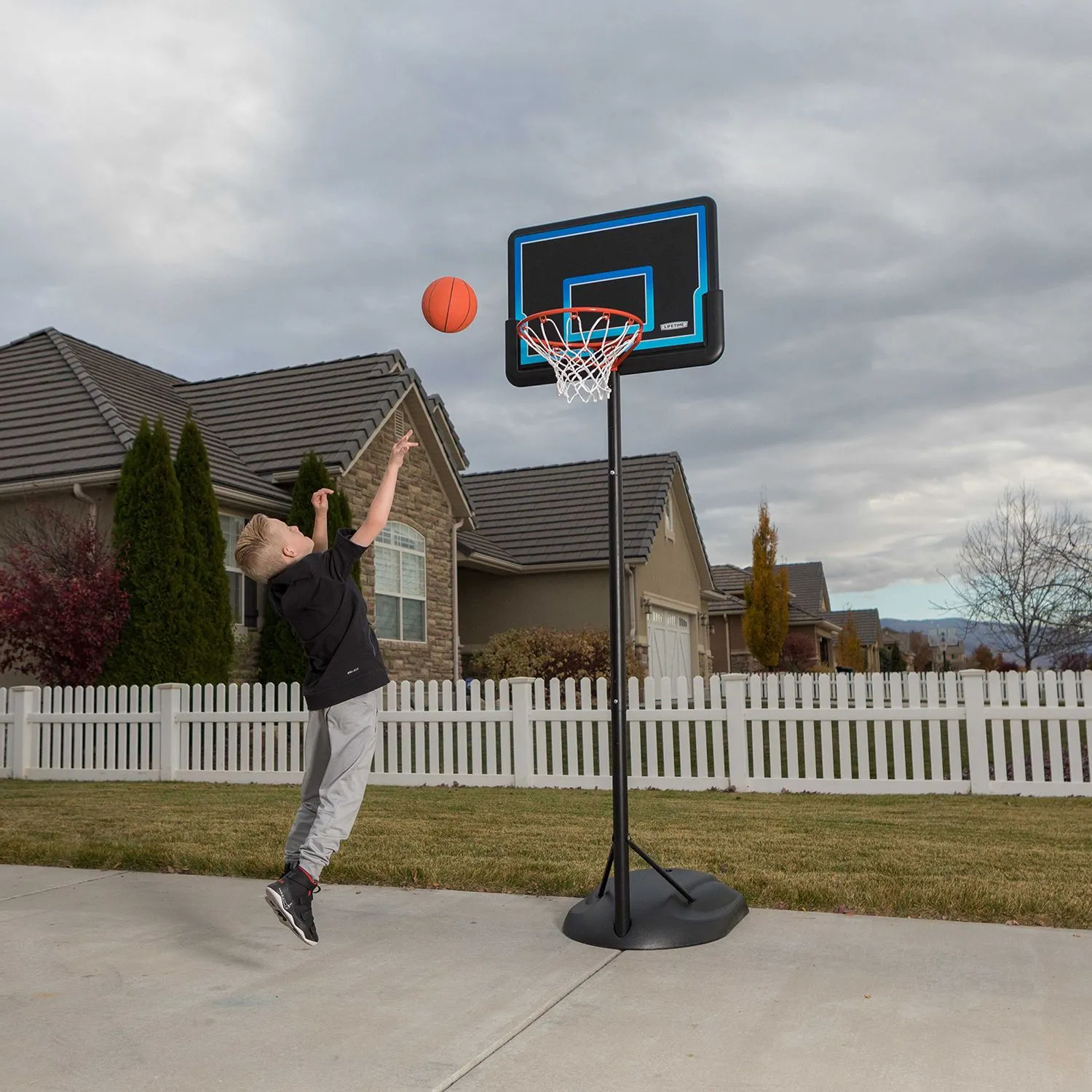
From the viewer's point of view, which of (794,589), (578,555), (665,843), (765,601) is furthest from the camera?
(794,589)

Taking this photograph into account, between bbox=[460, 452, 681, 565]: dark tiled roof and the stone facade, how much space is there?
2456mm

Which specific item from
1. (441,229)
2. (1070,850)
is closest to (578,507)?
(441,229)

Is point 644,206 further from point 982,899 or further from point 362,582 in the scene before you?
point 362,582

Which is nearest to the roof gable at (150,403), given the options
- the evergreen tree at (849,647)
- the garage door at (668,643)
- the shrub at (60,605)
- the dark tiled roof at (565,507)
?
the shrub at (60,605)

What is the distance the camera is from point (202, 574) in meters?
15.3

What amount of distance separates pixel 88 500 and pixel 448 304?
37.9 ft

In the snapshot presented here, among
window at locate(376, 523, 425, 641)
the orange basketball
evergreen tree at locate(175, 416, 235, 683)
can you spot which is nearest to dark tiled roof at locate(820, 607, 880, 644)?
window at locate(376, 523, 425, 641)

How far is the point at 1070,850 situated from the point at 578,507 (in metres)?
21.2

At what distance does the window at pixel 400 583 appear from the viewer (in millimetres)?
19578

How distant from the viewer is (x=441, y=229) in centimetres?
1233

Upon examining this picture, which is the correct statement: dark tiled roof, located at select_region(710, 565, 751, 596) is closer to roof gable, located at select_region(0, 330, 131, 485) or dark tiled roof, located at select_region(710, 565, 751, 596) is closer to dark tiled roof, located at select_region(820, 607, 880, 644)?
dark tiled roof, located at select_region(820, 607, 880, 644)

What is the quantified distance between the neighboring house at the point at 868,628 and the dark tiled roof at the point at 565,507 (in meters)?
34.1

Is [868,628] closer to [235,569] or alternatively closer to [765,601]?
[765,601]

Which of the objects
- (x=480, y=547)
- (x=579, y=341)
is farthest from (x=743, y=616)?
(x=579, y=341)
